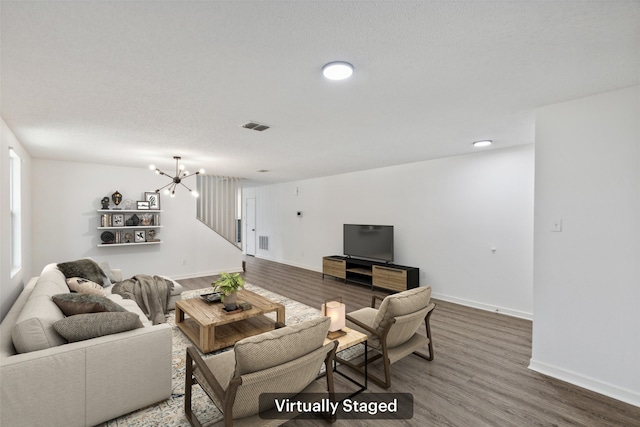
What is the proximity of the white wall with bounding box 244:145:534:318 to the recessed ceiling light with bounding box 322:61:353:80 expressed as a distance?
350 cm

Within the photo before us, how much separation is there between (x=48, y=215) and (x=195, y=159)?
2.91m

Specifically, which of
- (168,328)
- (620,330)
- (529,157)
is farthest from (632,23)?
(168,328)

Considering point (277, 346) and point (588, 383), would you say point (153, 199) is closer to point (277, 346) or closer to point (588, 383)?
point (277, 346)

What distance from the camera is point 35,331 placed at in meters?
1.95

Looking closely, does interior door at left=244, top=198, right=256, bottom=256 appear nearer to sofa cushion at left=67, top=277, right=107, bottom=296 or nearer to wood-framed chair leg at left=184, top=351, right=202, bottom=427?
sofa cushion at left=67, top=277, right=107, bottom=296

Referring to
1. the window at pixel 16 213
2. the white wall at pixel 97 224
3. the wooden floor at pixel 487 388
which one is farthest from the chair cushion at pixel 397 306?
the white wall at pixel 97 224

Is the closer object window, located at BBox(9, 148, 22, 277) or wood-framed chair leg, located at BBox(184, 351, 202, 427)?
wood-framed chair leg, located at BBox(184, 351, 202, 427)

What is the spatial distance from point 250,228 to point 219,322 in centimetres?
743

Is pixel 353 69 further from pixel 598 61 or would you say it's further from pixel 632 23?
pixel 598 61

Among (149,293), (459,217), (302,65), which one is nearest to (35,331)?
(149,293)

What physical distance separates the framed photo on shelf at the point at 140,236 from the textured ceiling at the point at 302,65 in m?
2.85

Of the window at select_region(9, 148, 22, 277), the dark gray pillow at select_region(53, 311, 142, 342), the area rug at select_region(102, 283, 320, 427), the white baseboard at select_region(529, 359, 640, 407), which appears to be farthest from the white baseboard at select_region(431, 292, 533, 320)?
the window at select_region(9, 148, 22, 277)

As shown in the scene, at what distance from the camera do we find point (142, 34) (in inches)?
62.1

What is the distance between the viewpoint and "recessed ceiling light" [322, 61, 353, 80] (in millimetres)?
1874
